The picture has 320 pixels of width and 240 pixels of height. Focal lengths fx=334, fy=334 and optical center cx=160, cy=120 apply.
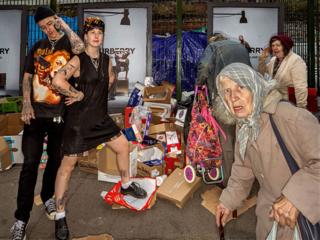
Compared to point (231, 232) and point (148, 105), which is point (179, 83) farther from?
point (231, 232)

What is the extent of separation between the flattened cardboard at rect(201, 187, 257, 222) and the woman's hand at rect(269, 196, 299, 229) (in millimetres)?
2067

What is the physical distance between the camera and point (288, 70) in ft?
15.2

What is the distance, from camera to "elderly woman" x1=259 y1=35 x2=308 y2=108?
4535 millimetres

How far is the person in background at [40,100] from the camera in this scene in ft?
9.86

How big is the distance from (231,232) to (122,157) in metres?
1.30

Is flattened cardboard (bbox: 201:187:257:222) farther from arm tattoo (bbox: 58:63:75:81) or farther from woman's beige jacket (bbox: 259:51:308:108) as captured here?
arm tattoo (bbox: 58:63:75:81)

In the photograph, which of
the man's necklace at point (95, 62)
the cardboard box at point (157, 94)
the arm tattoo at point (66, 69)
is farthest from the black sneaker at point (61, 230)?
the cardboard box at point (157, 94)

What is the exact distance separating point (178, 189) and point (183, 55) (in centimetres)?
359

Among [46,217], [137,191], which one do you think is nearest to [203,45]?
[137,191]

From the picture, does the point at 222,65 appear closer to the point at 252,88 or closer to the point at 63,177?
the point at 63,177

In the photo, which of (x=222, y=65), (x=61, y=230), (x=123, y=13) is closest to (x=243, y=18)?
(x=123, y=13)

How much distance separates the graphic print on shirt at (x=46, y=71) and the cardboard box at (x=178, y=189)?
1608 millimetres

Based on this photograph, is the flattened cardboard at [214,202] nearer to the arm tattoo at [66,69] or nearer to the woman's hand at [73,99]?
the woman's hand at [73,99]

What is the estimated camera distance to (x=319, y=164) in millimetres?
1411
